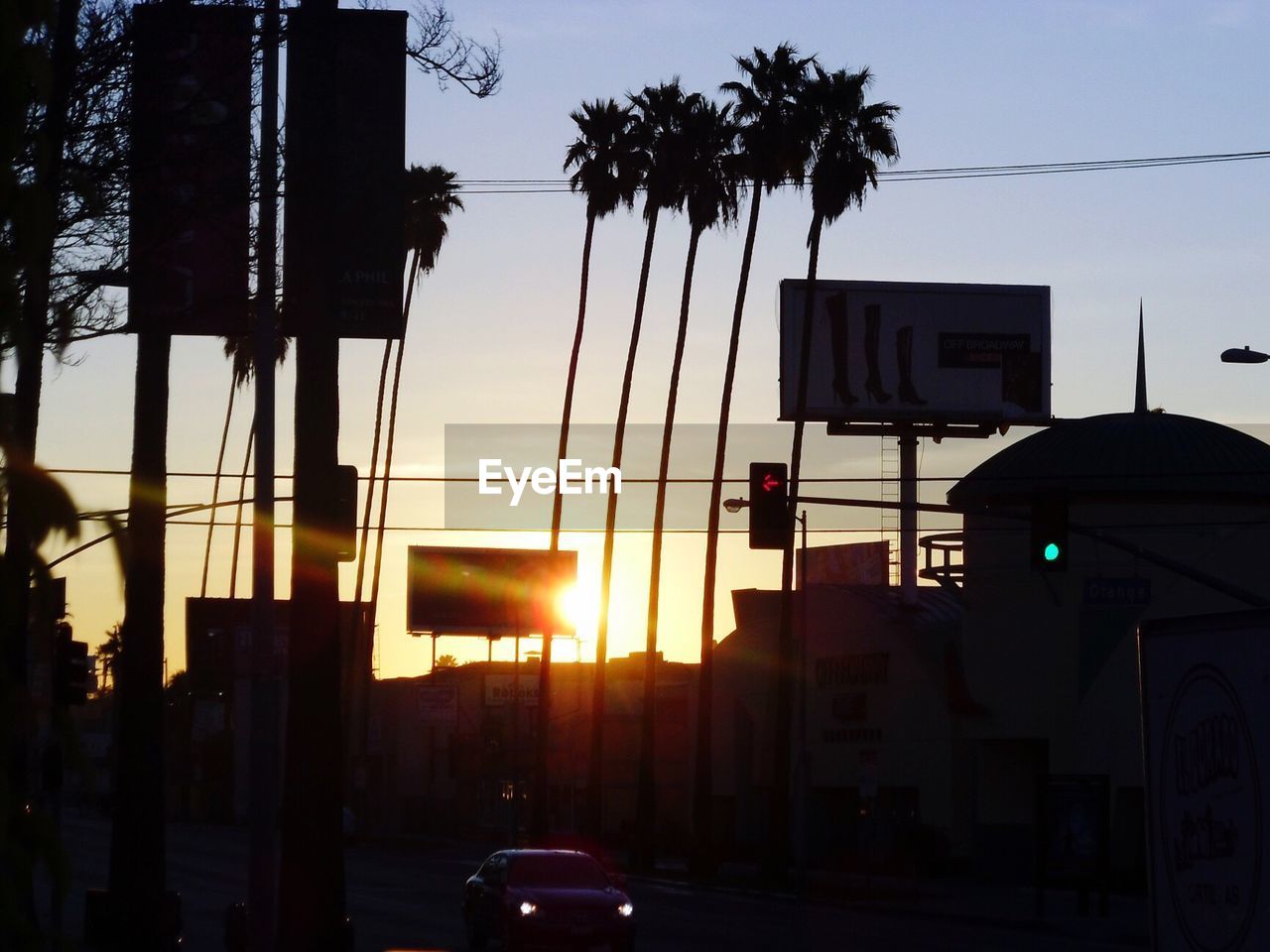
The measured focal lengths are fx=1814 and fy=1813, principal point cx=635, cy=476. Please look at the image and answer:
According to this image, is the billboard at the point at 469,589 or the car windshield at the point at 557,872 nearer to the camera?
the car windshield at the point at 557,872

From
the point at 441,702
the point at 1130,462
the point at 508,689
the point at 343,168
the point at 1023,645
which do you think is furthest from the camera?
the point at 508,689

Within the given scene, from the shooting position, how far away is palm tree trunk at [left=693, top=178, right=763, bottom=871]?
51.4m

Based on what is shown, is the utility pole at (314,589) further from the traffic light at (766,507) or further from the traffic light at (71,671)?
the traffic light at (766,507)

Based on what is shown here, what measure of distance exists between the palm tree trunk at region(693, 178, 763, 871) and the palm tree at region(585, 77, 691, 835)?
3.66 metres

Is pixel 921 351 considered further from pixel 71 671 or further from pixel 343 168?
pixel 343 168

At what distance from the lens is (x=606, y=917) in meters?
25.1

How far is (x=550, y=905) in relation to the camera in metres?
25.3

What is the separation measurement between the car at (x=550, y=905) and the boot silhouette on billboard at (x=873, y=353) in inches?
1313

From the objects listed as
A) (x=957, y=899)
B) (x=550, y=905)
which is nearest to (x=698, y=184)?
(x=957, y=899)

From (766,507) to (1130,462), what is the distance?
95.2 ft

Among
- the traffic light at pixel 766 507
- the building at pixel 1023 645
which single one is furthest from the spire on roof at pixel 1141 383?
the traffic light at pixel 766 507

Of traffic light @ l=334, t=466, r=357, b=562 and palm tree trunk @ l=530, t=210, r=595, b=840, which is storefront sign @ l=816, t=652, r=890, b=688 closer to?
palm tree trunk @ l=530, t=210, r=595, b=840

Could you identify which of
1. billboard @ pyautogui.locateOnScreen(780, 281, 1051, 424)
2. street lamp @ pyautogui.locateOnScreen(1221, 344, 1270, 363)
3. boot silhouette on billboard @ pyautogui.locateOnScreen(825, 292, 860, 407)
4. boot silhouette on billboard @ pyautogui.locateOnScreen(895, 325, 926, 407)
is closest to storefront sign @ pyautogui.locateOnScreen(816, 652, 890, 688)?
billboard @ pyautogui.locateOnScreen(780, 281, 1051, 424)

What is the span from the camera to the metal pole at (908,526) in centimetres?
5691
